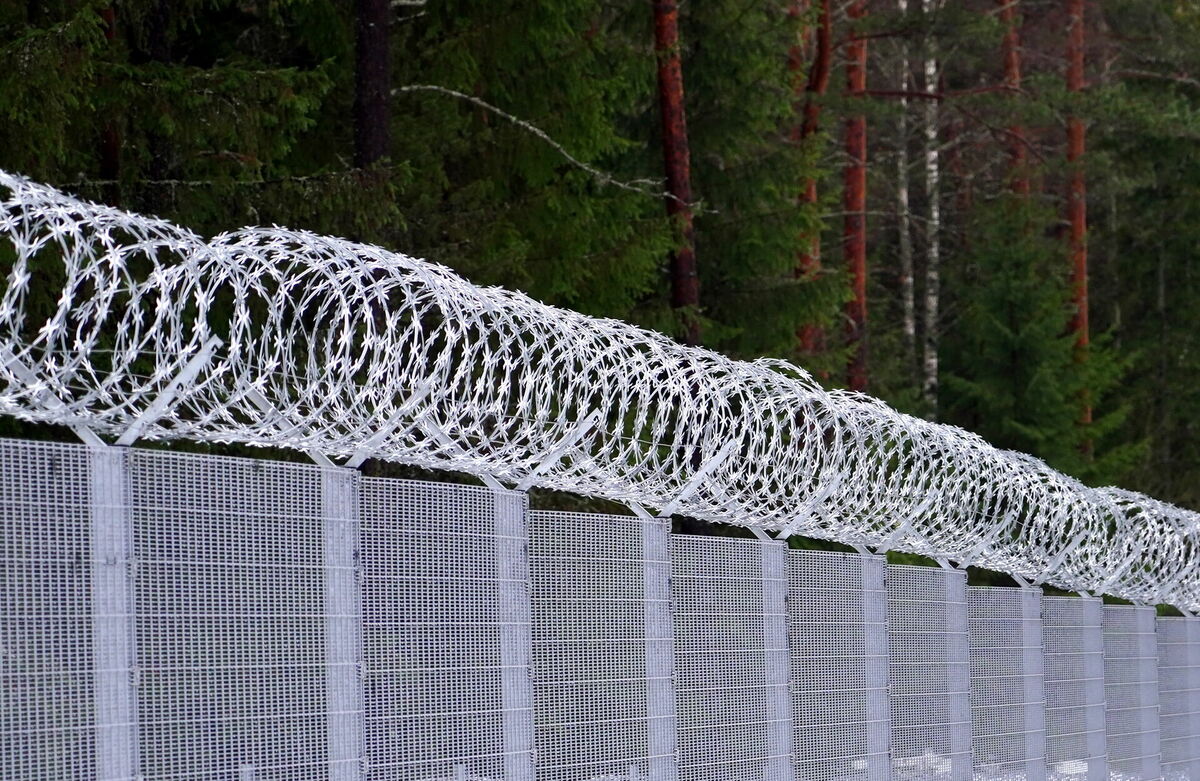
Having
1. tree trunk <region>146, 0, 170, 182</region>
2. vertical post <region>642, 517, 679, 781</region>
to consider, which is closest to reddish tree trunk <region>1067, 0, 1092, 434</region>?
tree trunk <region>146, 0, 170, 182</region>

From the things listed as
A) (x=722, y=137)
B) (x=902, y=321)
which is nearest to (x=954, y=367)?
Result: (x=902, y=321)

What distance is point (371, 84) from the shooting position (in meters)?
11.3

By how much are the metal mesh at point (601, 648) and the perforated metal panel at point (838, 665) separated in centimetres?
122

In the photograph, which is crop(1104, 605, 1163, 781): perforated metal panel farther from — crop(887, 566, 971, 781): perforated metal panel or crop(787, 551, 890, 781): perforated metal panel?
crop(787, 551, 890, 781): perforated metal panel

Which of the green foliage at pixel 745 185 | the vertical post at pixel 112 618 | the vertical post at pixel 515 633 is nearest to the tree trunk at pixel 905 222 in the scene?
the green foliage at pixel 745 185

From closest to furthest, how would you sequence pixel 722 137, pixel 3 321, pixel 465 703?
pixel 3 321
pixel 465 703
pixel 722 137

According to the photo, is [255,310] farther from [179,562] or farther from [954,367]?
[954,367]

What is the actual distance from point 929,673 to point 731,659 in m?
2.13

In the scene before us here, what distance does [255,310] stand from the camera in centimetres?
1098

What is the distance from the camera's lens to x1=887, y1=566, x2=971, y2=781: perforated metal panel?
9.61 metres

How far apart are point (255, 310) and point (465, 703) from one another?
4.99 meters

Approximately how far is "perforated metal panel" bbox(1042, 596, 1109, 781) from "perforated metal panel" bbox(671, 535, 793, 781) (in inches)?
133

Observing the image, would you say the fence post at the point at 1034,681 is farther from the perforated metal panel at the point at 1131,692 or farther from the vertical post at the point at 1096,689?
the perforated metal panel at the point at 1131,692

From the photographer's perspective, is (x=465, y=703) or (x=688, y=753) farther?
(x=688, y=753)
